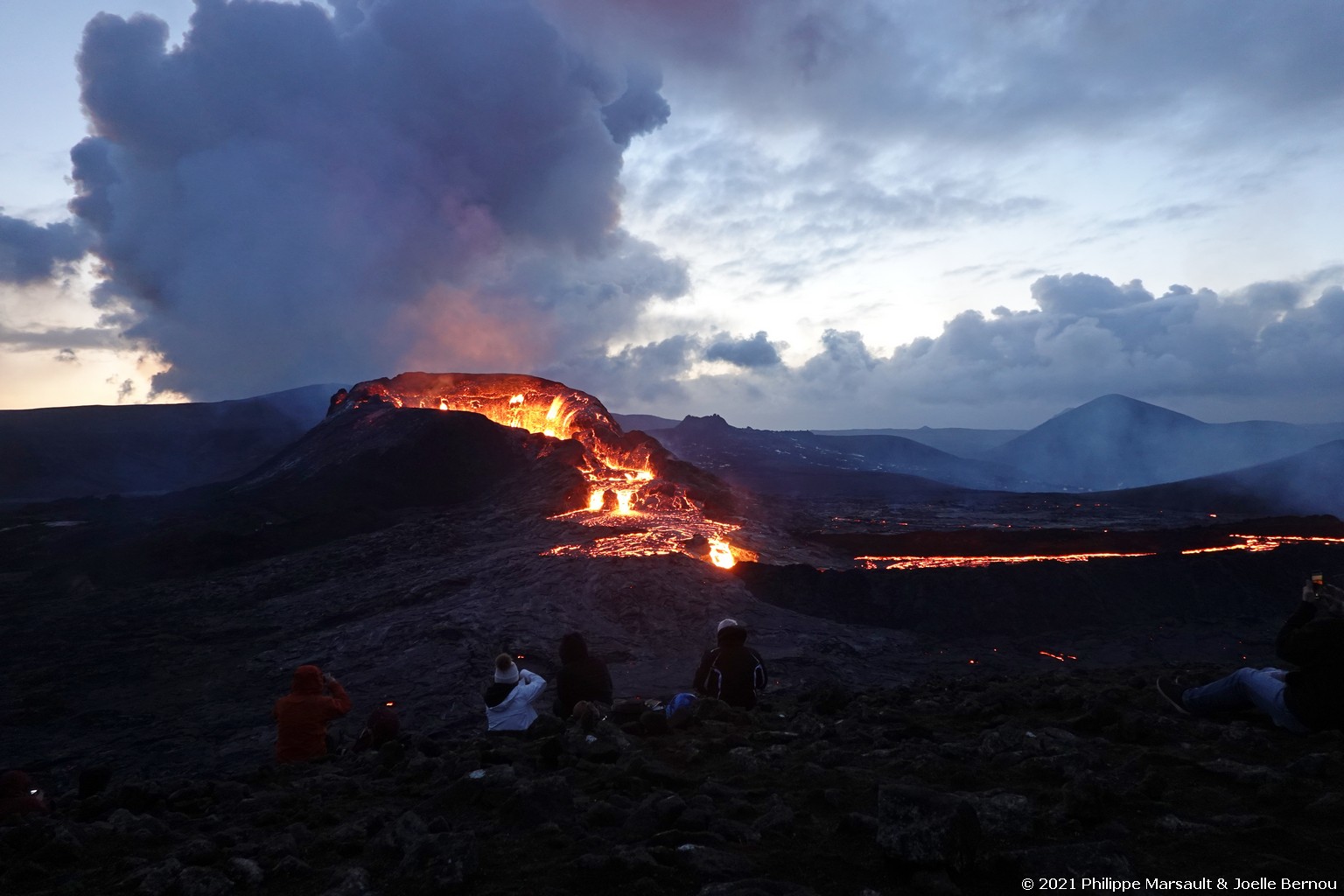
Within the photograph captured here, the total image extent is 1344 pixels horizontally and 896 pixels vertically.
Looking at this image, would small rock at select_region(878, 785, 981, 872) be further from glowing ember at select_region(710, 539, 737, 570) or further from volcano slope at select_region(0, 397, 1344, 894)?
glowing ember at select_region(710, 539, 737, 570)

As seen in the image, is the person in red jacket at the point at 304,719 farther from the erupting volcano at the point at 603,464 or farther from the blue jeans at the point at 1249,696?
the erupting volcano at the point at 603,464

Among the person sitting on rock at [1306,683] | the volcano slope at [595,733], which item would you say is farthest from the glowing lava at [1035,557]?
the person sitting on rock at [1306,683]

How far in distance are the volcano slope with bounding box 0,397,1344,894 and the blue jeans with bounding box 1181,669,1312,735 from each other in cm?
17

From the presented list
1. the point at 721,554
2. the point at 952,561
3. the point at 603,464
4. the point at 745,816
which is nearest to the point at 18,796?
the point at 745,816

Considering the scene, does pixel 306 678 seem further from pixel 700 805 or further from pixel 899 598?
pixel 899 598

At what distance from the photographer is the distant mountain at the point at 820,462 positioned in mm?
77562

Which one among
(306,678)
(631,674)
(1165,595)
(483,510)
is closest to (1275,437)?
(1165,595)

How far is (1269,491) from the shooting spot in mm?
58719

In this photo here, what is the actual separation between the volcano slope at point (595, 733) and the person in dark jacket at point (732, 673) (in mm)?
700

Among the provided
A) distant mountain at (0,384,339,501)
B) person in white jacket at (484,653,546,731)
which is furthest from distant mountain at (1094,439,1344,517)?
distant mountain at (0,384,339,501)

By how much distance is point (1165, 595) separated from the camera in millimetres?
23844

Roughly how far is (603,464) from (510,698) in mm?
32518

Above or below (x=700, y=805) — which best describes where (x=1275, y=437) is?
above

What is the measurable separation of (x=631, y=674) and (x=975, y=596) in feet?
38.3
